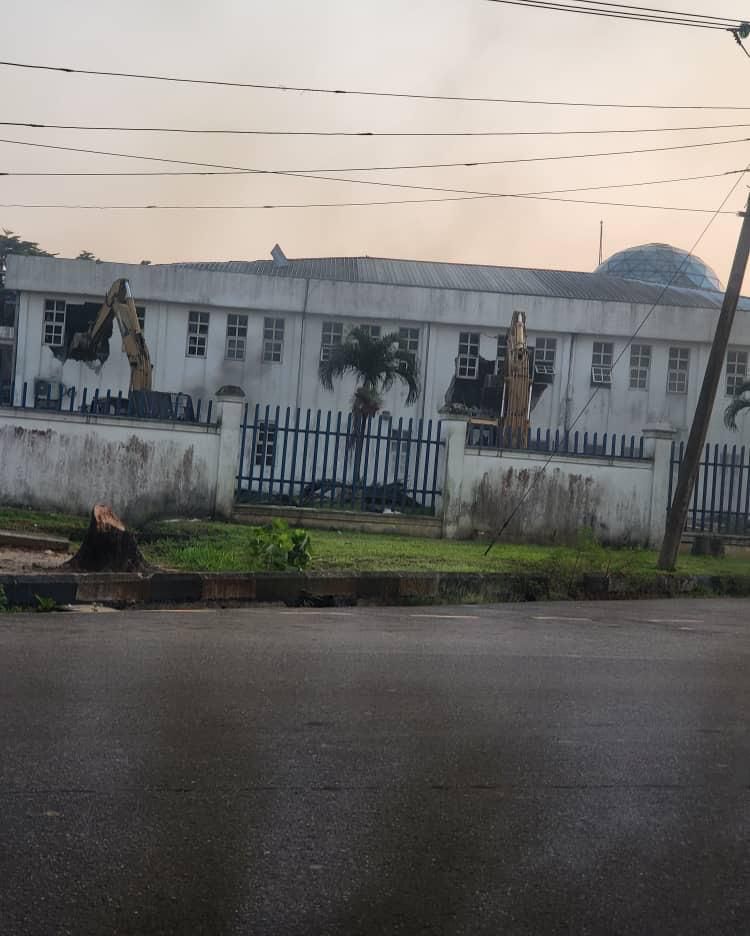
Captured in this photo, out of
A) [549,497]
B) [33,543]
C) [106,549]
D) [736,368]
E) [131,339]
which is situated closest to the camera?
[106,549]

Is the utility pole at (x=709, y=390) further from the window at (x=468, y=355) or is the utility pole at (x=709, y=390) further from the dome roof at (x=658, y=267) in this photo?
the dome roof at (x=658, y=267)

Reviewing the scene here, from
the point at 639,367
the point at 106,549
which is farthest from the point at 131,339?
the point at 639,367

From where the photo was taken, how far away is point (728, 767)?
5.36 meters

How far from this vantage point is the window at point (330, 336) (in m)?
40.8

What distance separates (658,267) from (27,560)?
44.2 meters

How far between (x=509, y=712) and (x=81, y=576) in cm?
557

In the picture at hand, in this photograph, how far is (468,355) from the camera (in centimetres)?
4116

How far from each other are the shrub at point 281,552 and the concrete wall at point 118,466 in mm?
5714

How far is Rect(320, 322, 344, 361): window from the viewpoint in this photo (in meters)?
40.8

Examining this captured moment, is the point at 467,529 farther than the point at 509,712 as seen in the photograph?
Yes

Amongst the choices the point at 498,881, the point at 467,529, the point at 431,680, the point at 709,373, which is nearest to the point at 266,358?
the point at 467,529

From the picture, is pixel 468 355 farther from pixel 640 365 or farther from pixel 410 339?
pixel 640 365

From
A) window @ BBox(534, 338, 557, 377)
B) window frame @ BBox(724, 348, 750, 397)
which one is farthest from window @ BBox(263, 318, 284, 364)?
window frame @ BBox(724, 348, 750, 397)

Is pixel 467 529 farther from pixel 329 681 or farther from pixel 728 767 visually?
pixel 728 767
